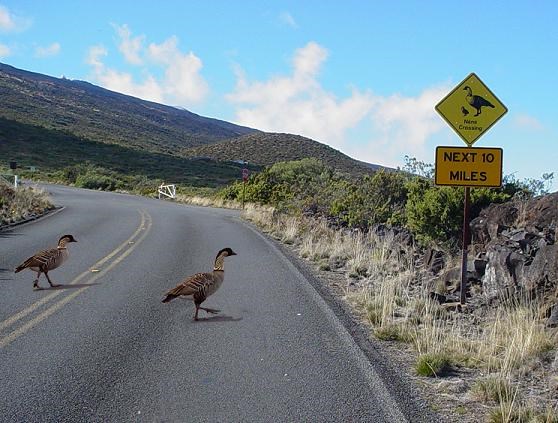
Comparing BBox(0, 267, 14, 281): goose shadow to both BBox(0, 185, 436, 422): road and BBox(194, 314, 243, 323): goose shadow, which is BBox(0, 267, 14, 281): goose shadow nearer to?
BBox(0, 185, 436, 422): road

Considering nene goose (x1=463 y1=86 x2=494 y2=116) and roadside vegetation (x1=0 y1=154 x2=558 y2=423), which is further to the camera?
nene goose (x1=463 y1=86 x2=494 y2=116)

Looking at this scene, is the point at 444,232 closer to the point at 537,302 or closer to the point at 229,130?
the point at 537,302

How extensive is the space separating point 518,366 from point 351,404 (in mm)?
2090

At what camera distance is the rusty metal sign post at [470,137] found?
1095 centimetres

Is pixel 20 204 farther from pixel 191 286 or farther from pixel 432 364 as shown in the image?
pixel 432 364

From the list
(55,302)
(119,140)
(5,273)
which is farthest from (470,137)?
(119,140)

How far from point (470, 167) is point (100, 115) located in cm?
13437

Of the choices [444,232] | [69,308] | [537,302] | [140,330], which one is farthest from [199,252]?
[537,302]

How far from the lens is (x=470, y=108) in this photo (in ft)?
36.4

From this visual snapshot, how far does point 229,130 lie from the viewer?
180 metres

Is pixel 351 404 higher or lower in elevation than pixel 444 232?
lower

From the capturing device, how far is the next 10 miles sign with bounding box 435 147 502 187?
10.9 metres

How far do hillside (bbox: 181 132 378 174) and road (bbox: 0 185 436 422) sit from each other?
80041mm

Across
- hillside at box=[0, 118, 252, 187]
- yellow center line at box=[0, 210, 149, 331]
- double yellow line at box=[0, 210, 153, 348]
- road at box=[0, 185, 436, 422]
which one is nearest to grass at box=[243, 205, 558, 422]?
road at box=[0, 185, 436, 422]
